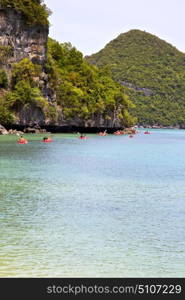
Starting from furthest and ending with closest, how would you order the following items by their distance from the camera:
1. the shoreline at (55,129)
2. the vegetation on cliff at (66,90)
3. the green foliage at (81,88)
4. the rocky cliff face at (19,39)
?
the green foliage at (81,88) → the shoreline at (55,129) → the vegetation on cliff at (66,90) → the rocky cliff face at (19,39)

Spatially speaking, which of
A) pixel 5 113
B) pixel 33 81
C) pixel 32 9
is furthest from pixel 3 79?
pixel 32 9

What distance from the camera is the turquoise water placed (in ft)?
43.9

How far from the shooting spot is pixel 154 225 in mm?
18031

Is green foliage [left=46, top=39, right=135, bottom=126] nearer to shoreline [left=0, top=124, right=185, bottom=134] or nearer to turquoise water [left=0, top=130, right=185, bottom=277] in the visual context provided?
shoreline [left=0, top=124, right=185, bottom=134]

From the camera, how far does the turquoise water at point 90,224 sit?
13391 mm

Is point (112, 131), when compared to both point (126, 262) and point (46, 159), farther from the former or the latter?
point (126, 262)

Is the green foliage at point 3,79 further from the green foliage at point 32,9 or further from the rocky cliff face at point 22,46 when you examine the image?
the green foliage at point 32,9

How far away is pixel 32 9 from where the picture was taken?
83812 mm

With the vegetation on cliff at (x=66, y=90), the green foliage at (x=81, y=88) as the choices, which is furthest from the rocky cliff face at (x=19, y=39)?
the green foliage at (x=81, y=88)

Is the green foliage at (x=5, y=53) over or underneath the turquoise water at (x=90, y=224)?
over

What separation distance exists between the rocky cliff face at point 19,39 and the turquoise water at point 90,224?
5246 centimetres

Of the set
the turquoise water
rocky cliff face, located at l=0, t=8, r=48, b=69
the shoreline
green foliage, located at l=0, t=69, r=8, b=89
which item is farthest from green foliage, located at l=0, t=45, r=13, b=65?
the turquoise water

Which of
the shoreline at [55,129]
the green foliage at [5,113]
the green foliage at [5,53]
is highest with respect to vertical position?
the green foliage at [5,53]

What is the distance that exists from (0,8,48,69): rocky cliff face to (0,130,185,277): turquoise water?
5246cm
